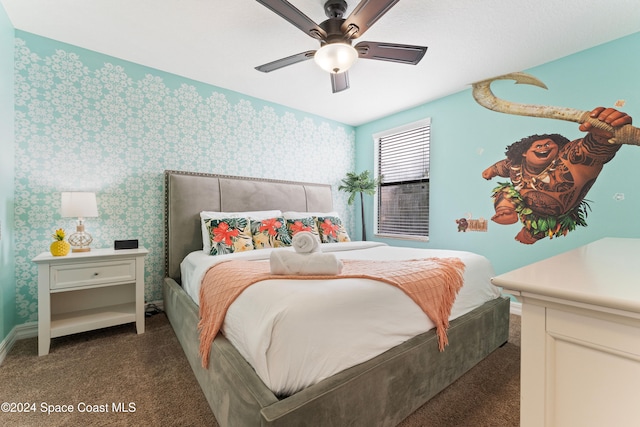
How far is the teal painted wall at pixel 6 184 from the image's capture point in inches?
76.7

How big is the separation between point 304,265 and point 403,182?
9.70 ft

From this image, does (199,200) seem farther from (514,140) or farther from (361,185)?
(514,140)

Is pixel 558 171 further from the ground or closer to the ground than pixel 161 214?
further from the ground

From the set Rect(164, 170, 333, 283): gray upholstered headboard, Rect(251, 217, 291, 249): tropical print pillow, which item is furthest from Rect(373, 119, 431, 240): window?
Rect(251, 217, 291, 249): tropical print pillow

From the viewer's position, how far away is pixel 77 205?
7.08ft

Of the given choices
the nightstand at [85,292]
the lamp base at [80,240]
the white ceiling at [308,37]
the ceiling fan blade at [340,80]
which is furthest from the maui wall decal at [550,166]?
the lamp base at [80,240]

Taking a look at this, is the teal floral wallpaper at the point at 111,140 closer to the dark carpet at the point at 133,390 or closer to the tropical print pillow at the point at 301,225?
the dark carpet at the point at 133,390

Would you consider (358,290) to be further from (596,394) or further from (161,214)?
(161,214)

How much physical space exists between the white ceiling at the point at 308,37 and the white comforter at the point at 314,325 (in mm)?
1924

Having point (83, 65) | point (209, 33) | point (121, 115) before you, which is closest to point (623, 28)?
point (209, 33)

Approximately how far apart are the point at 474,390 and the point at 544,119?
101 inches

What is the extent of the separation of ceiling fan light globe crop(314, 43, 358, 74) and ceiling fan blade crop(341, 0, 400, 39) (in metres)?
0.09

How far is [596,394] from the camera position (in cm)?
58

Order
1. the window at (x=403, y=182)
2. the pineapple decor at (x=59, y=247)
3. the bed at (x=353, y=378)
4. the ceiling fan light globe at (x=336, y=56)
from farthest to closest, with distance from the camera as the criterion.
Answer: the window at (x=403, y=182)
the pineapple decor at (x=59, y=247)
the ceiling fan light globe at (x=336, y=56)
the bed at (x=353, y=378)
